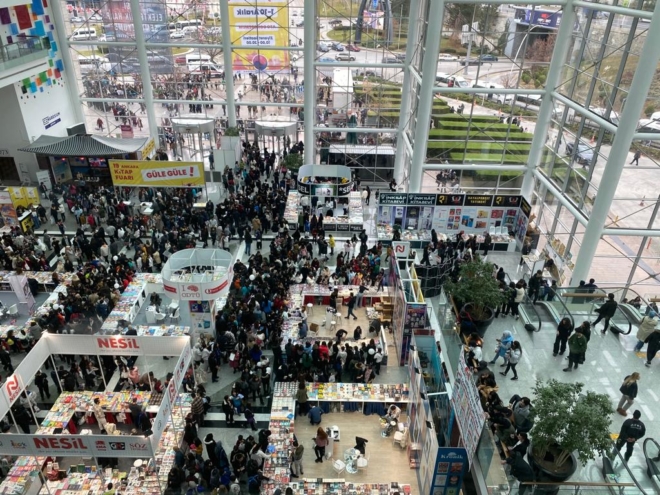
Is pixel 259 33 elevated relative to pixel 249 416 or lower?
elevated

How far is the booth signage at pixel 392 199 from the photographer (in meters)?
23.1

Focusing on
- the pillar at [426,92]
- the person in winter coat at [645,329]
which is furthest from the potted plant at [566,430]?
the pillar at [426,92]

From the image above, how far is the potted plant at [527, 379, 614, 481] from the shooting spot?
29.7 feet

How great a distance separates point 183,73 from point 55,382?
20636 millimetres

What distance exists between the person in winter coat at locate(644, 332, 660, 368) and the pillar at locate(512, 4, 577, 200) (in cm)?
1245

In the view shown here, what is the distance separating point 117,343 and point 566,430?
10708 millimetres

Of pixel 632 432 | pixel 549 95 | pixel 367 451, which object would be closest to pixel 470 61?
pixel 549 95

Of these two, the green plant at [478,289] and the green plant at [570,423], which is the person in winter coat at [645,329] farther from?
the green plant at [570,423]

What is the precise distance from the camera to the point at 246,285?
1864 cm

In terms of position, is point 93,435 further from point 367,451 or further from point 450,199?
point 450,199

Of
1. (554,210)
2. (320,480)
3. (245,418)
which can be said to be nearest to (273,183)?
(554,210)

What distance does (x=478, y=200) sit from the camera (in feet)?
75.3

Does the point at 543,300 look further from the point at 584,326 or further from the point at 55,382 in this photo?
the point at 55,382

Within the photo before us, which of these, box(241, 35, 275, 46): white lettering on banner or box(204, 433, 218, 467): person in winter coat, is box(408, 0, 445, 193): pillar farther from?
box(204, 433, 218, 467): person in winter coat
